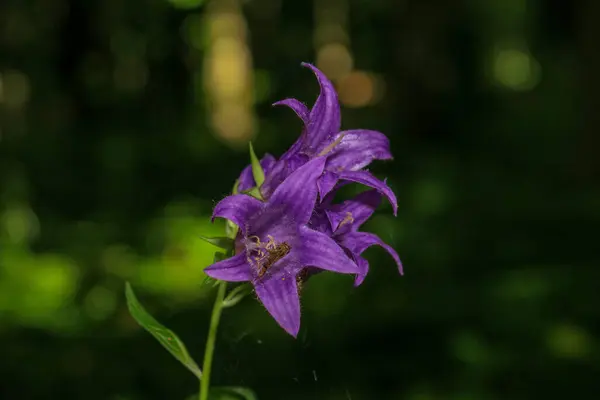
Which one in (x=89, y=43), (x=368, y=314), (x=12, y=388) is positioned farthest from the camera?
(x=89, y=43)

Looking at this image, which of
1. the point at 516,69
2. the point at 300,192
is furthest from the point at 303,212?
the point at 516,69

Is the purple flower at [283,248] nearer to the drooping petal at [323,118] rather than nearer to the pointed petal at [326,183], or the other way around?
the pointed petal at [326,183]

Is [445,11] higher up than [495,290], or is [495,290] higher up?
[445,11]

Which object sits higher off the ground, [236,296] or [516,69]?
[236,296]

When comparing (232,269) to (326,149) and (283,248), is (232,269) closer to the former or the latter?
(283,248)

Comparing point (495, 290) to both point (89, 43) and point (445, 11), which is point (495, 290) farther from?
point (89, 43)

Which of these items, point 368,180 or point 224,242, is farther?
point 224,242

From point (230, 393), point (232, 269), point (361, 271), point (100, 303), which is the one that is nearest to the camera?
point (232, 269)

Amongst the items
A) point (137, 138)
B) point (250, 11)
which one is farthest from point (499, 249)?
point (250, 11)
